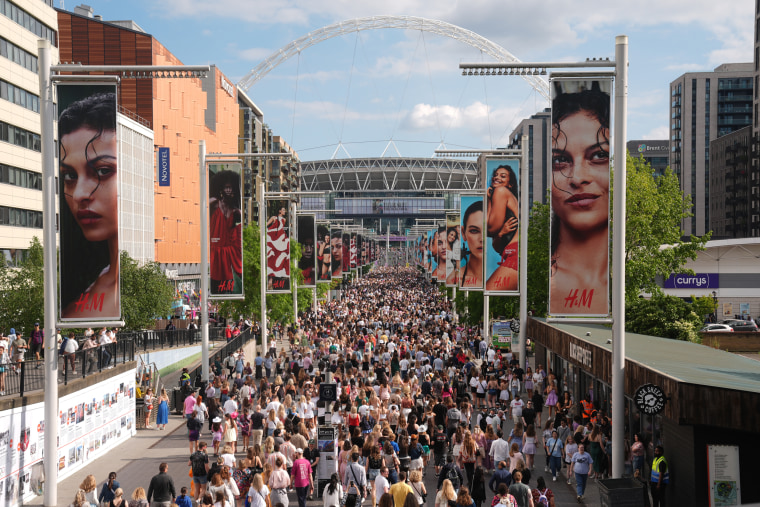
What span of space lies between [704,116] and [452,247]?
126 metres

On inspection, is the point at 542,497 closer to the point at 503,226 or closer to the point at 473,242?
the point at 503,226

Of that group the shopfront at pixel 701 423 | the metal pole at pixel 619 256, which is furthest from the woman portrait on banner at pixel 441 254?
the metal pole at pixel 619 256

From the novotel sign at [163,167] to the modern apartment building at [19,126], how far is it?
85.8ft

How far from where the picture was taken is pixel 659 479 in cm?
1471

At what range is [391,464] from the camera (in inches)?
629

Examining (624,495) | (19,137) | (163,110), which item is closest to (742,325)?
(624,495)

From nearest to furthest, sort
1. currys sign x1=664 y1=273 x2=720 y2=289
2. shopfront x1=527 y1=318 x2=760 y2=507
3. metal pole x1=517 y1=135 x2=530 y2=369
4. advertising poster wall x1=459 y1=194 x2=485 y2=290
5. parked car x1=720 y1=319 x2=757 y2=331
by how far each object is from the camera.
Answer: shopfront x1=527 y1=318 x2=760 y2=507 < metal pole x1=517 y1=135 x2=530 y2=369 < advertising poster wall x1=459 y1=194 x2=485 y2=290 < parked car x1=720 y1=319 x2=757 y2=331 < currys sign x1=664 y1=273 x2=720 y2=289

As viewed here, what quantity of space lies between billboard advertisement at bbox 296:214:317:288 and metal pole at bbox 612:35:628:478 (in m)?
36.8

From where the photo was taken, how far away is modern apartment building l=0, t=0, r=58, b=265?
5003 centimetres

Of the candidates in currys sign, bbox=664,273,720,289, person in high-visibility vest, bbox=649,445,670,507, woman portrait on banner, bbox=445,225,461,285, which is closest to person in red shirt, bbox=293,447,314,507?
person in high-visibility vest, bbox=649,445,670,507

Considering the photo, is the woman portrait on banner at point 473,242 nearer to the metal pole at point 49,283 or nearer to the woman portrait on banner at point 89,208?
the woman portrait on banner at point 89,208

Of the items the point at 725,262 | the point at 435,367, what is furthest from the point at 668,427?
the point at 725,262

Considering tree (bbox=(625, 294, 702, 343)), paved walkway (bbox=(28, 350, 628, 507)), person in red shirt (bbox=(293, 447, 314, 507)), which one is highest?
tree (bbox=(625, 294, 702, 343))

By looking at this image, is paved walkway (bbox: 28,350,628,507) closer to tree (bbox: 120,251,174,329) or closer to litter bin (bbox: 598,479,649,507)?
litter bin (bbox: 598,479,649,507)
